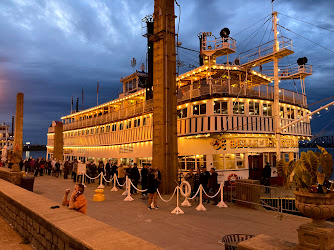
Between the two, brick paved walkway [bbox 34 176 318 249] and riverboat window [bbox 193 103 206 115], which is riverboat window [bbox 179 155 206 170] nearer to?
riverboat window [bbox 193 103 206 115]

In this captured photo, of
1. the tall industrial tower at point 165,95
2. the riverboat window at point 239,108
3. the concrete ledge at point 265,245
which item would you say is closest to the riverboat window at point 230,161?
the riverboat window at point 239,108

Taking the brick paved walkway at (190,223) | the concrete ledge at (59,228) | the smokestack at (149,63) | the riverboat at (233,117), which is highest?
the smokestack at (149,63)

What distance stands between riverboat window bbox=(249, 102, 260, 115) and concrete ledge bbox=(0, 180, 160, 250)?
16696 mm

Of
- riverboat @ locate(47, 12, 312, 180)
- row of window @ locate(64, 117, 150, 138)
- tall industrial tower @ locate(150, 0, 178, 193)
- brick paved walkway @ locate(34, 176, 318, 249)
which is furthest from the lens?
row of window @ locate(64, 117, 150, 138)

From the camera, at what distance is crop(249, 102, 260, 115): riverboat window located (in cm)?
2014

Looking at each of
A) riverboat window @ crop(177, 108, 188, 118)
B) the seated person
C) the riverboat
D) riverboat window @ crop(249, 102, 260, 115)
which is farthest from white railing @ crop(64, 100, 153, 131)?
the seated person

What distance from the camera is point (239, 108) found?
778 inches

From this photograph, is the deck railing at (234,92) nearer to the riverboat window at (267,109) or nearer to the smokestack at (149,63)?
the riverboat window at (267,109)

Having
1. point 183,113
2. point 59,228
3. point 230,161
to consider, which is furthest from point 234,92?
point 59,228

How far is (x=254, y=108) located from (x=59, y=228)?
18105 mm

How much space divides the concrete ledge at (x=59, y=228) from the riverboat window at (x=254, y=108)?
16696 millimetres

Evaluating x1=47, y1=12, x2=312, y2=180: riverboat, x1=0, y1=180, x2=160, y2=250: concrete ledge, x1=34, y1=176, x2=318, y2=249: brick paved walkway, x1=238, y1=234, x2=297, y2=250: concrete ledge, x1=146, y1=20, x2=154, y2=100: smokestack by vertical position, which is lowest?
x1=34, y1=176, x2=318, y2=249: brick paved walkway

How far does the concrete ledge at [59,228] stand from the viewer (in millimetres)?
3744

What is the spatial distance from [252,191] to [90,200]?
788 cm
